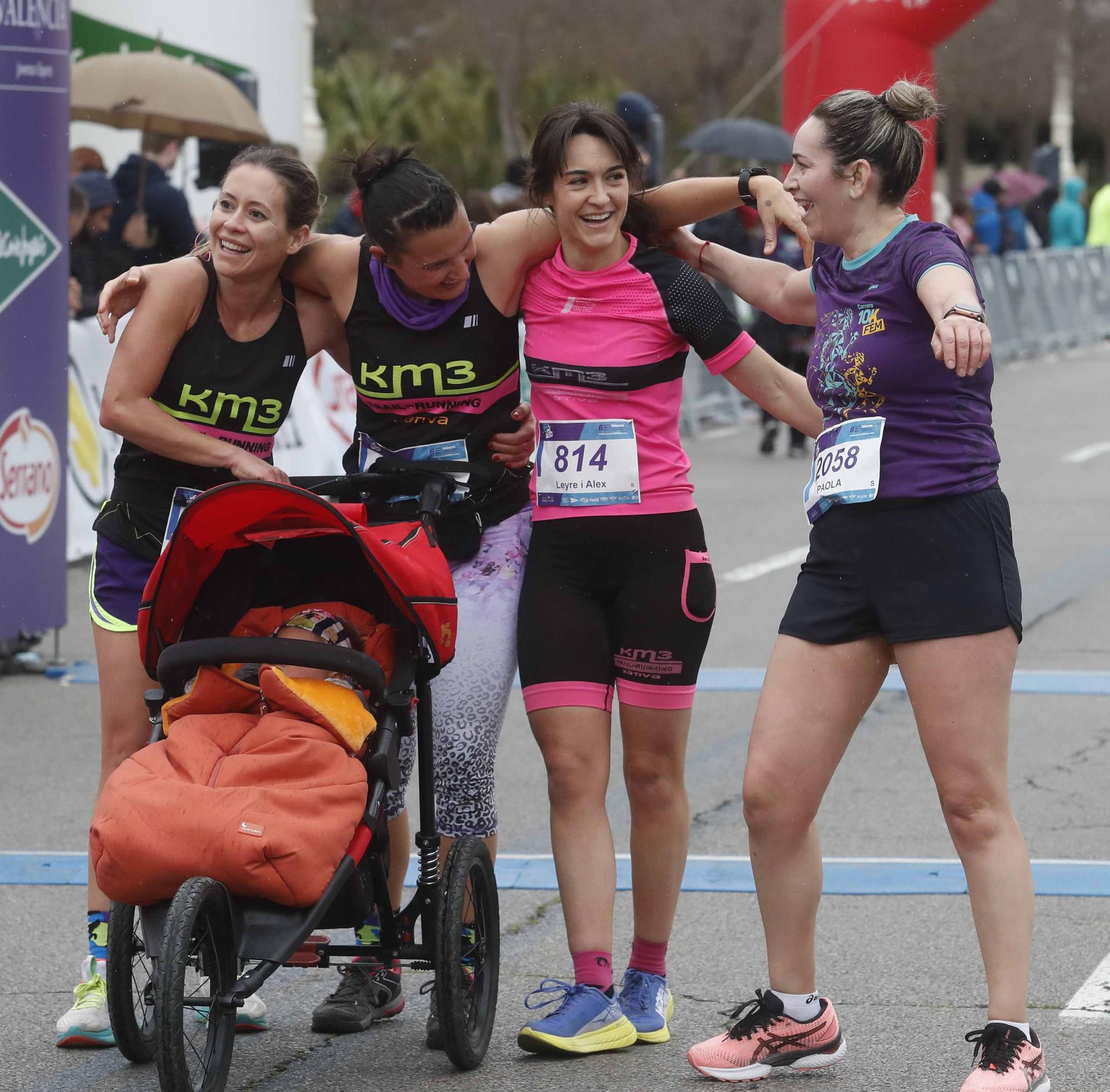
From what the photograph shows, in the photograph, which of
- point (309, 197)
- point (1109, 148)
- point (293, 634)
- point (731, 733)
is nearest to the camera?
point (293, 634)

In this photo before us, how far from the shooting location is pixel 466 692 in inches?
162

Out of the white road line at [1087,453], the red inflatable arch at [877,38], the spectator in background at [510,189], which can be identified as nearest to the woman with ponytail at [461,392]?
the spectator in background at [510,189]

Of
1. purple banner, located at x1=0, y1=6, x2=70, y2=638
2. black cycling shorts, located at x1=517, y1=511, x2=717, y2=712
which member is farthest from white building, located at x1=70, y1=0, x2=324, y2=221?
black cycling shorts, located at x1=517, y1=511, x2=717, y2=712

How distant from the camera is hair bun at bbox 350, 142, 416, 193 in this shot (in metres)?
4.01

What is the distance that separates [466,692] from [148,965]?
1.05m

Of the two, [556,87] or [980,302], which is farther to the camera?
[556,87]

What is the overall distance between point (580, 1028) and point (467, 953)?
0.29 metres

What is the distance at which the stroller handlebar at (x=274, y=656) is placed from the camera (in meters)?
3.73

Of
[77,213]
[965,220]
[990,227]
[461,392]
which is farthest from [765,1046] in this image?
[990,227]

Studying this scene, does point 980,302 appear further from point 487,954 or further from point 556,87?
point 556,87

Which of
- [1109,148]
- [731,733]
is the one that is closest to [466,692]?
[731,733]

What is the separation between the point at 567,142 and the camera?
4023mm

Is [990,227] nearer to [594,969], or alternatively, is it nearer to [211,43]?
[211,43]

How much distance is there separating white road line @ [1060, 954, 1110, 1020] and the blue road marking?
67 cm
